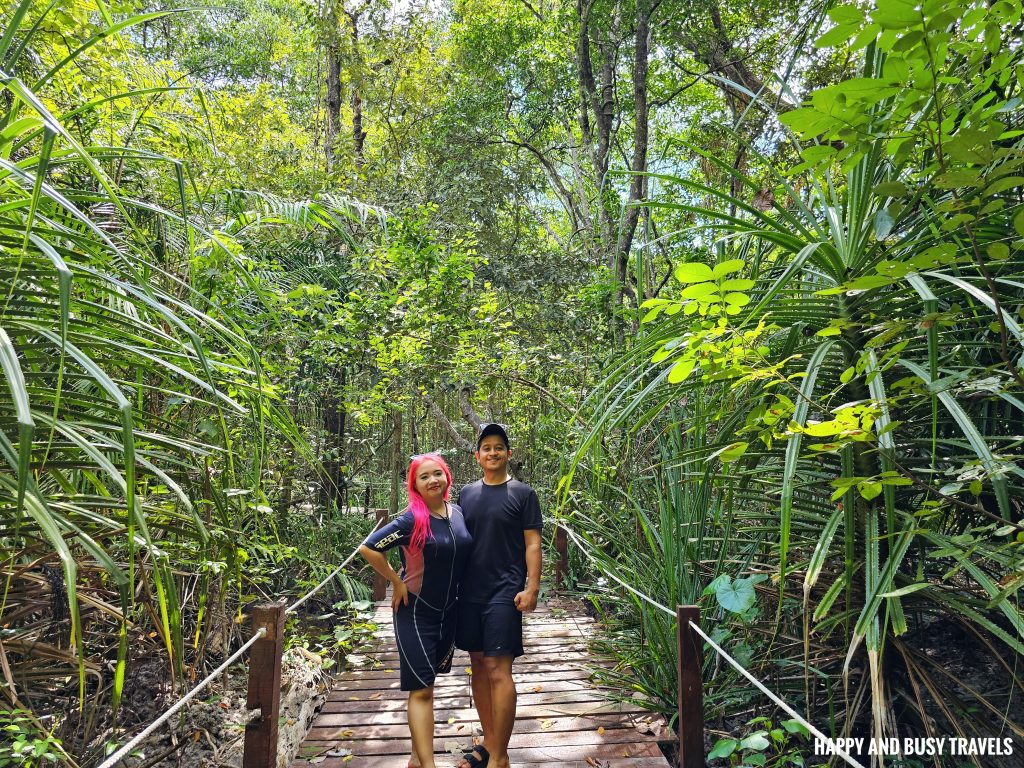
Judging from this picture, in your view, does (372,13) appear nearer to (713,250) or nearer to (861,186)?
(713,250)

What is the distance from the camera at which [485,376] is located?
5.45m

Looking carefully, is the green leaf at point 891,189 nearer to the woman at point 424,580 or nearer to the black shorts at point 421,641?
the woman at point 424,580

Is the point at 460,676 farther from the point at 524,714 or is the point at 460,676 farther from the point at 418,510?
the point at 418,510

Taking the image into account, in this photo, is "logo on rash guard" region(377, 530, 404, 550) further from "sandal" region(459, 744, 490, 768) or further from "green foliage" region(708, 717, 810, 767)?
"green foliage" region(708, 717, 810, 767)

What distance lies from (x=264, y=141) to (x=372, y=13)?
6.43ft

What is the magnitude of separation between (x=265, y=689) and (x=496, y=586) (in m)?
0.89

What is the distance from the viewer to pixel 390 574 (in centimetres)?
247

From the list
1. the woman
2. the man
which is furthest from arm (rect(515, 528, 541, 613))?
the woman

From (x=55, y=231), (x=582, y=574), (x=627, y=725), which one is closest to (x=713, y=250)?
(x=627, y=725)

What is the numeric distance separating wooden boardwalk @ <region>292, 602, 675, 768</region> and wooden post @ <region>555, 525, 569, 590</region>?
142cm

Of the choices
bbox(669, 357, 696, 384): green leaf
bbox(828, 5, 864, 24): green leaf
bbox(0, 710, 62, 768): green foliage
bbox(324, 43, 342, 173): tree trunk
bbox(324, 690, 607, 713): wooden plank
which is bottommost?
bbox(324, 690, 607, 713): wooden plank

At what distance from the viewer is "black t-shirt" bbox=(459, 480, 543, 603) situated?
260cm

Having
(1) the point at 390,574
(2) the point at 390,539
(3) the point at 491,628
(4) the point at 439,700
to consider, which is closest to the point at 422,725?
(3) the point at 491,628

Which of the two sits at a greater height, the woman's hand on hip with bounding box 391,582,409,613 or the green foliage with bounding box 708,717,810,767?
the woman's hand on hip with bounding box 391,582,409,613
